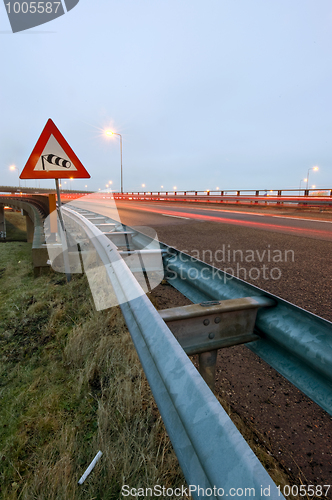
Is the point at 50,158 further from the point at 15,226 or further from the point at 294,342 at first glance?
the point at 15,226


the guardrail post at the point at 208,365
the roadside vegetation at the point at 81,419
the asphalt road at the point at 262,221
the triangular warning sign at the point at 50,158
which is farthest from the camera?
the asphalt road at the point at 262,221

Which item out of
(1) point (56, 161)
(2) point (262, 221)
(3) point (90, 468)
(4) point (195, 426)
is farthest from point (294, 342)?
(2) point (262, 221)

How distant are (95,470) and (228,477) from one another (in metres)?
1.13

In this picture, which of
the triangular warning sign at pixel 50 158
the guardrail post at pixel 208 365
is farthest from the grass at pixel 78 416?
the triangular warning sign at pixel 50 158

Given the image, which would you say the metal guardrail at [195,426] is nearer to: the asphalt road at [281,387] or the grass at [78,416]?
the grass at [78,416]

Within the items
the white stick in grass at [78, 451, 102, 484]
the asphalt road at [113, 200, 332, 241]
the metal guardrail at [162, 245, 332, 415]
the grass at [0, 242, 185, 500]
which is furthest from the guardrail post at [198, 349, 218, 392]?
the asphalt road at [113, 200, 332, 241]

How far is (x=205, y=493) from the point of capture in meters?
0.65

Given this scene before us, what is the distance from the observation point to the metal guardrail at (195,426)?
1.98ft

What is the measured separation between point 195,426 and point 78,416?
4.61 feet

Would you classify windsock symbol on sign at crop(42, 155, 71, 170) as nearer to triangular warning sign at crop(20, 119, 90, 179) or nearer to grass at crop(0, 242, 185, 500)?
triangular warning sign at crop(20, 119, 90, 179)

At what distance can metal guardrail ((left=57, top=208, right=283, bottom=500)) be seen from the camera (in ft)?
1.98

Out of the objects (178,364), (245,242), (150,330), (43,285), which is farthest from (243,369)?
(43,285)

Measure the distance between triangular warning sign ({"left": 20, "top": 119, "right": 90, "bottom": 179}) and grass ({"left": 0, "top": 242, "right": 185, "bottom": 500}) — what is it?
2546 millimetres

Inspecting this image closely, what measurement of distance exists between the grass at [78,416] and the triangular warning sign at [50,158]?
100 inches
